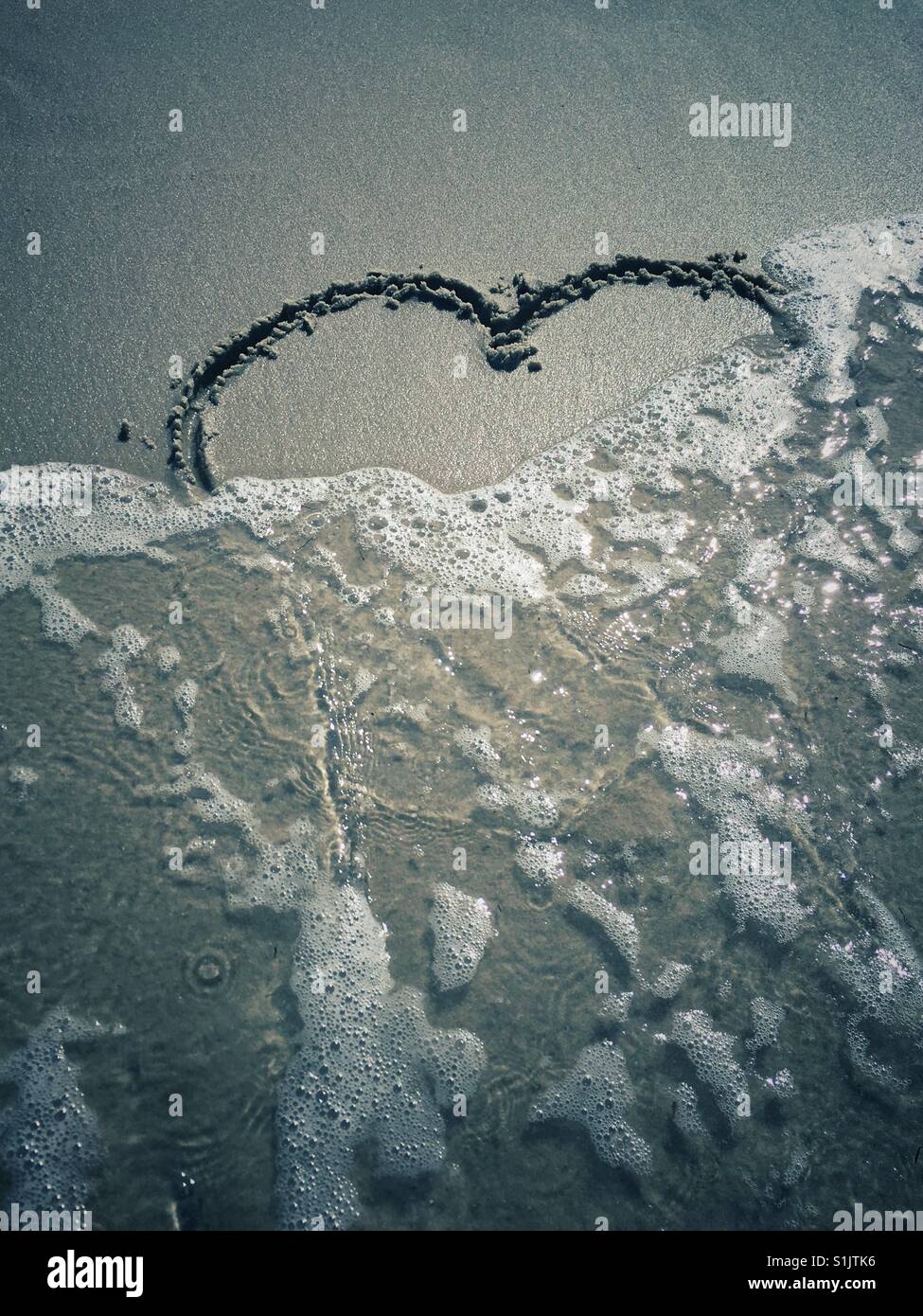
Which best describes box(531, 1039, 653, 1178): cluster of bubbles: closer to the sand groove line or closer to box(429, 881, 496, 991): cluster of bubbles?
box(429, 881, 496, 991): cluster of bubbles

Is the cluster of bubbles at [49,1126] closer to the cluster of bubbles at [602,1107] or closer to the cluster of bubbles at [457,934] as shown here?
the cluster of bubbles at [457,934]

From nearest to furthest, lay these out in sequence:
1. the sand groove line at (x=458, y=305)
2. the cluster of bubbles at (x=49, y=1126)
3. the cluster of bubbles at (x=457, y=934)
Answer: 1. the cluster of bubbles at (x=49, y=1126)
2. the cluster of bubbles at (x=457, y=934)
3. the sand groove line at (x=458, y=305)

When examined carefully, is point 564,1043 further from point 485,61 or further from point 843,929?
point 485,61

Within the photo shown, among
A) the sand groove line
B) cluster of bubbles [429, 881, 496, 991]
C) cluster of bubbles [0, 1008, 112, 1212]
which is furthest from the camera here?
the sand groove line

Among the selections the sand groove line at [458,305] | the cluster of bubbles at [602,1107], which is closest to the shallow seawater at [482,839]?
the cluster of bubbles at [602,1107]

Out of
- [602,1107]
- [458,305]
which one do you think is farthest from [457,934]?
[458,305]

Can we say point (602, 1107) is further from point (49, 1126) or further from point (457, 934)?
point (49, 1126)

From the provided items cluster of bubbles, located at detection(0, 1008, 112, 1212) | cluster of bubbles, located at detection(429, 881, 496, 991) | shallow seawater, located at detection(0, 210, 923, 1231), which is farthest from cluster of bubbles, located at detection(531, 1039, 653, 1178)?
cluster of bubbles, located at detection(0, 1008, 112, 1212)
